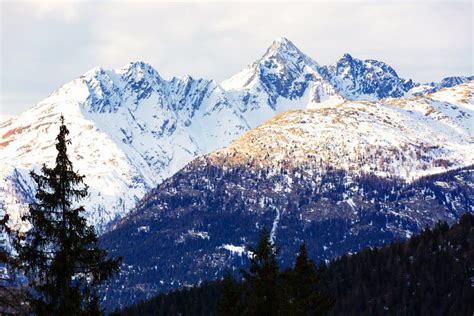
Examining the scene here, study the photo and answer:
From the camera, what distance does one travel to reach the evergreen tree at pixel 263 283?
51.2 m

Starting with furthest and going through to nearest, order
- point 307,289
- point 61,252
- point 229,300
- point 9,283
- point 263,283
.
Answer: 1. point 307,289
2. point 229,300
3. point 263,283
4. point 61,252
5. point 9,283

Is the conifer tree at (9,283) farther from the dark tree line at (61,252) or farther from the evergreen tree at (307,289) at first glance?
the evergreen tree at (307,289)

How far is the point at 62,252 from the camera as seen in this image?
3834 cm

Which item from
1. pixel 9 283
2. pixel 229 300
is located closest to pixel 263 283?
pixel 229 300

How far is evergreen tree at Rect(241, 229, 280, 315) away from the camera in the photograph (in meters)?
51.2

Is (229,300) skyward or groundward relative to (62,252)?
groundward

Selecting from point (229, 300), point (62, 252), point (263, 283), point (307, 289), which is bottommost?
point (229, 300)

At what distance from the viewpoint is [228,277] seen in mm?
54188

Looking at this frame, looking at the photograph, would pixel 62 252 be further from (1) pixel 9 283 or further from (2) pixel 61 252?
(1) pixel 9 283

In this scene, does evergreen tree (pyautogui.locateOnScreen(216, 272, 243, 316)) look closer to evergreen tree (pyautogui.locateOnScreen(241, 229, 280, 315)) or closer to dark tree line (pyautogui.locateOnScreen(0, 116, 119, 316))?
evergreen tree (pyautogui.locateOnScreen(241, 229, 280, 315))

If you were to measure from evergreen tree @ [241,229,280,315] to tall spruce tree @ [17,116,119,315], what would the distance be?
1555 cm

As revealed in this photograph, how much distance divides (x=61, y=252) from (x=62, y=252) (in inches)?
2.1

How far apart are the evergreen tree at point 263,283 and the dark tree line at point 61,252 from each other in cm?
1555

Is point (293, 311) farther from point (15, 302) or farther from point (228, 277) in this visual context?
point (15, 302)
